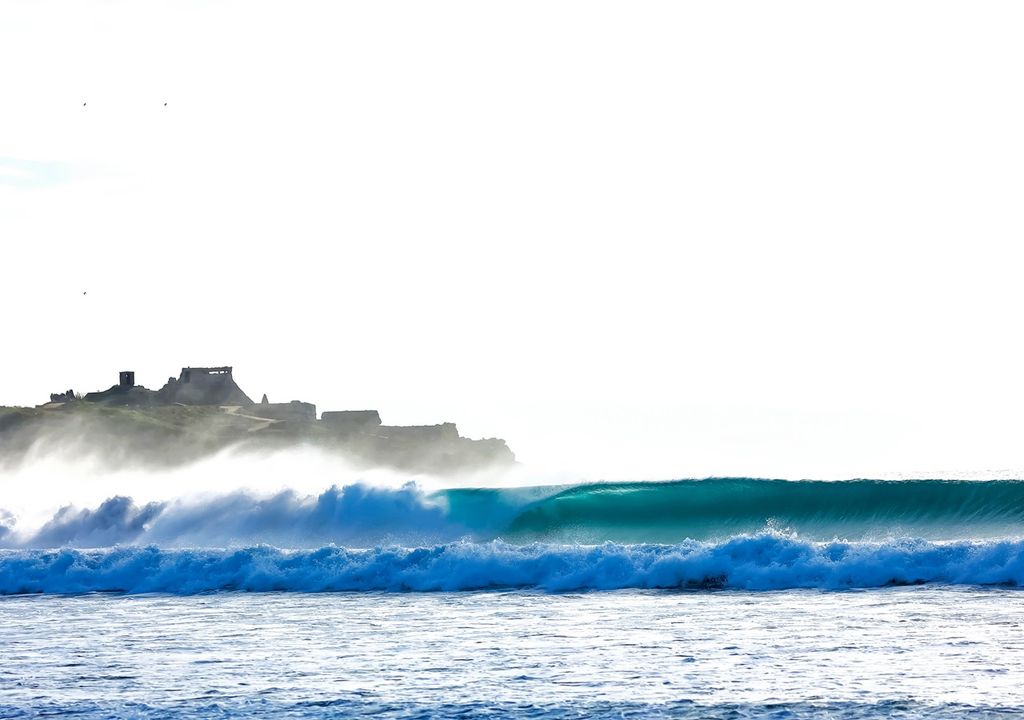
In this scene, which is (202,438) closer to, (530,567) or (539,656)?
(530,567)

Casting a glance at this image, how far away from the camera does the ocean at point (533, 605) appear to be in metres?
11.7

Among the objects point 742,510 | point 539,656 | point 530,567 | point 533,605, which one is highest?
point 742,510

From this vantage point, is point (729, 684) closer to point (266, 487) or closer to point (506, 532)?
point (506, 532)

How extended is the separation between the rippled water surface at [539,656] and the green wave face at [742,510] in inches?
241

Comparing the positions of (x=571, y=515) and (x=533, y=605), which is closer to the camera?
(x=533, y=605)

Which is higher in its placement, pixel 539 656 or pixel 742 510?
pixel 742 510

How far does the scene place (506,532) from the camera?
2625cm

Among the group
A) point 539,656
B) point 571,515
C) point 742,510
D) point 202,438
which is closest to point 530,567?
point 571,515

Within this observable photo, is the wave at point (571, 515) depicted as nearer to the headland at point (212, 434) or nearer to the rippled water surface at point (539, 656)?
the rippled water surface at point (539, 656)

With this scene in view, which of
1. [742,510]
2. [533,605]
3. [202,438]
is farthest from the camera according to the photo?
[202,438]

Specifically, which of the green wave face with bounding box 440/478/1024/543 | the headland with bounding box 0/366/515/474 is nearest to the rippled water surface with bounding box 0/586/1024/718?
the green wave face with bounding box 440/478/1024/543

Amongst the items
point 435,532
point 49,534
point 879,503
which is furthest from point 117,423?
point 879,503

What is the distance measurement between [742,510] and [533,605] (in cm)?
898

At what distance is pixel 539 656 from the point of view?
44.3 ft
